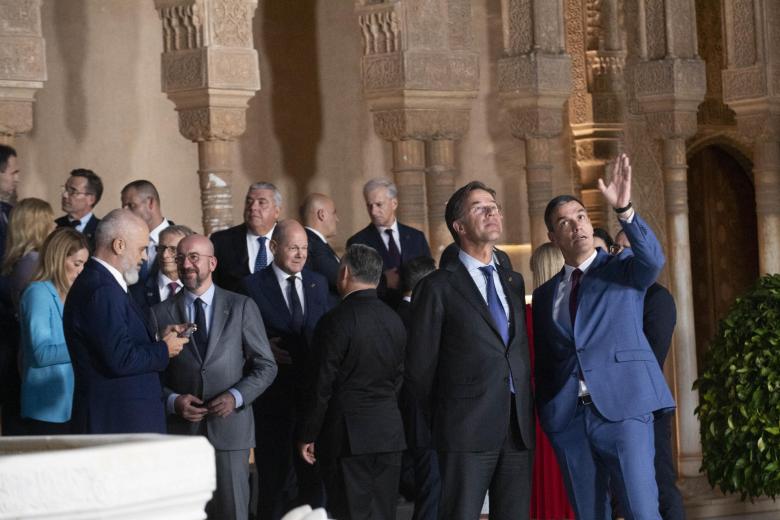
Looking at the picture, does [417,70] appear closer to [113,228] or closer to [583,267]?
[583,267]

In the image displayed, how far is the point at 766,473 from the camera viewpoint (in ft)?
24.3

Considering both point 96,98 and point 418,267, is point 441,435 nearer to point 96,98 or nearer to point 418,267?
point 418,267

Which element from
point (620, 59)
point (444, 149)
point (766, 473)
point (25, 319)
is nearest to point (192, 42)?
point (444, 149)

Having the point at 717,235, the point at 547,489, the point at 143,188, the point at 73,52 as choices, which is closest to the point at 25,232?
the point at 143,188

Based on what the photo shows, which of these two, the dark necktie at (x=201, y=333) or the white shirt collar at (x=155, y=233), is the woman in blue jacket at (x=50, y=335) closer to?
the dark necktie at (x=201, y=333)

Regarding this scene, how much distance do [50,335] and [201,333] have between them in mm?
591

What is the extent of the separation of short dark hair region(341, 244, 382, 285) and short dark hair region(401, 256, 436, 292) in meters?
1.24

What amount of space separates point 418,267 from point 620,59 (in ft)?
21.5

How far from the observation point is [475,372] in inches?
207

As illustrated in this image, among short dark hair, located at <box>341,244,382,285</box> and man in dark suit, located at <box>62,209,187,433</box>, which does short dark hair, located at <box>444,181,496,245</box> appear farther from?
man in dark suit, located at <box>62,209,187,433</box>

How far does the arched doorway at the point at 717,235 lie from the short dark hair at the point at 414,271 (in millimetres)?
8037

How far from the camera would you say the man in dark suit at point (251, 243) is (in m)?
7.07

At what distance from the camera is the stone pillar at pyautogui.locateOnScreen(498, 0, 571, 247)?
1027 centimetres

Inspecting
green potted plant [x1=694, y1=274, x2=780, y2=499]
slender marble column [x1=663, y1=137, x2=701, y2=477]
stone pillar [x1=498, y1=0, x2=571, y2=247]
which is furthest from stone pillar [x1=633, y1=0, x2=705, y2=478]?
green potted plant [x1=694, y1=274, x2=780, y2=499]
